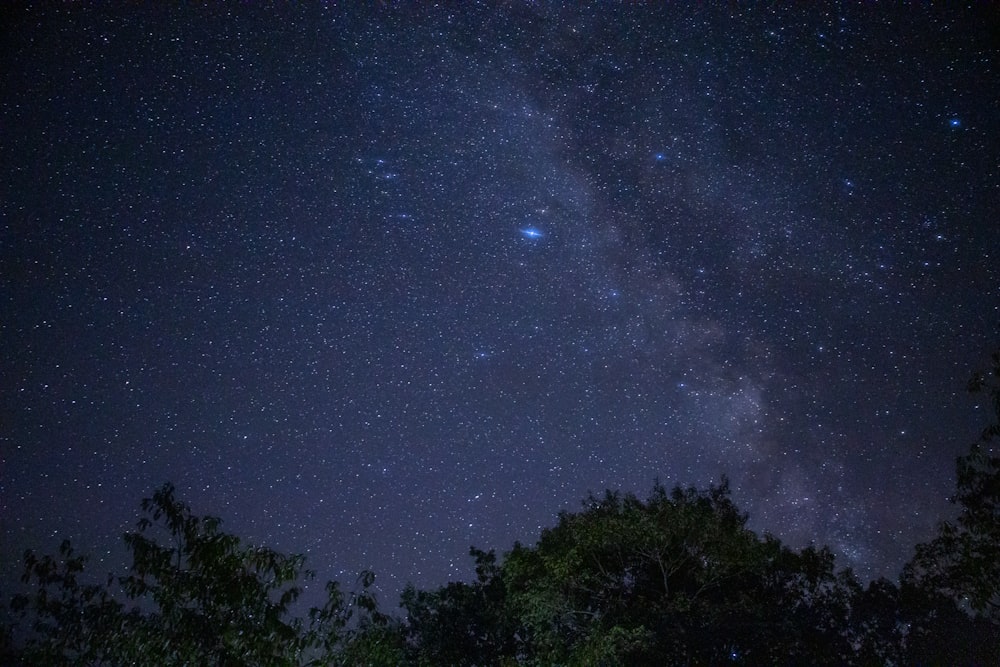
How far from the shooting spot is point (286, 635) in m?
5.14

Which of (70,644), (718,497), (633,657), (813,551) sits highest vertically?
→ (718,497)

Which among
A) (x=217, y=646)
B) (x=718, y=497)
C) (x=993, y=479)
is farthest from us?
(x=718, y=497)

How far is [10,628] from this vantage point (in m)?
5.60

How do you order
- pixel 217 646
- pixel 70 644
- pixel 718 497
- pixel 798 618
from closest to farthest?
pixel 217 646 → pixel 70 644 → pixel 798 618 → pixel 718 497

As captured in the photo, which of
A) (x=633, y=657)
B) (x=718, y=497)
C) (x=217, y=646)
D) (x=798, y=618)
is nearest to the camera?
(x=217, y=646)

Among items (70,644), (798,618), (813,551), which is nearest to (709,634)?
(798,618)

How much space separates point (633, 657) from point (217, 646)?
9.11 meters

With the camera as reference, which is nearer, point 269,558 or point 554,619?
point 269,558

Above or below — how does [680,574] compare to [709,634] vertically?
above

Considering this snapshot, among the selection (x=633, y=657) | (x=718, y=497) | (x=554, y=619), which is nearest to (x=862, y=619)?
(x=718, y=497)

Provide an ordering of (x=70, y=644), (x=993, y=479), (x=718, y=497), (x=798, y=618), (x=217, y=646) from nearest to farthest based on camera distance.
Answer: (x=217, y=646)
(x=70, y=644)
(x=993, y=479)
(x=798, y=618)
(x=718, y=497)

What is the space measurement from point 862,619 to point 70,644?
15315mm

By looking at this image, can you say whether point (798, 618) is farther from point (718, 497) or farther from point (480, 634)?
point (480, 634)

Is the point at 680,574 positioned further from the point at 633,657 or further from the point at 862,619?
the point at 862,619
